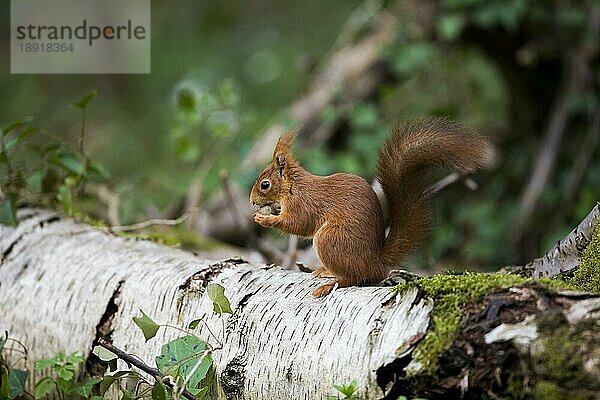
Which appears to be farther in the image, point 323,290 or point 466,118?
point 466,118

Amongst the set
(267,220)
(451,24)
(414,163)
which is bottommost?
Result: (267,220)

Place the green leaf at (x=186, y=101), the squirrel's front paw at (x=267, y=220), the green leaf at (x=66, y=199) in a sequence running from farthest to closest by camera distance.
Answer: the green leaf at (x=186, y=101) < the green leaf at (x=66, y=199) < the squirrel's front paw at (x=267, y=220)

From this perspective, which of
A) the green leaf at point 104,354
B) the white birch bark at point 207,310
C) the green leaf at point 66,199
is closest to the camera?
the white birch bark at point 207,310

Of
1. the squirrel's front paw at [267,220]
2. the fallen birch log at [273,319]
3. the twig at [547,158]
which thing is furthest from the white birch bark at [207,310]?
the twig at [547,158]

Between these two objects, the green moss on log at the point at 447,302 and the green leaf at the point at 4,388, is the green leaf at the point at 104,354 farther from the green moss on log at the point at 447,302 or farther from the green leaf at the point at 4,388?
the green moss on log at the point at 447,302

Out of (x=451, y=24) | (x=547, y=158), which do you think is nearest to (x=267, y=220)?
(x=451, y=24)

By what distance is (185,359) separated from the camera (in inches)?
51.1

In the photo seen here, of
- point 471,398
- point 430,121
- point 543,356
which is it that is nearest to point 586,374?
point 543,356

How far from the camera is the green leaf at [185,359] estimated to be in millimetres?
1283

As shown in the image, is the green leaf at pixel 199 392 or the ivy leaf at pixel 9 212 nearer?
the green leaf at pixel 199 392

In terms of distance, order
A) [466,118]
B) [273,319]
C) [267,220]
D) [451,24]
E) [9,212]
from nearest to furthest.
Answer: [273,319], [267,220], [9,212], [451,24], [466,118]

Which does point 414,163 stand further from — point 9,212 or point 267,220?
point 9,212

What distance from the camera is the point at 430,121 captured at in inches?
56.6

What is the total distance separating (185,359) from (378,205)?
0.53 metres
